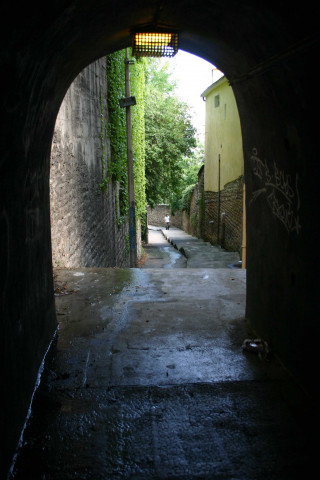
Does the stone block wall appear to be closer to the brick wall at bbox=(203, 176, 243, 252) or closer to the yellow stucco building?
the brick wall at bbox=(203, 176, 243, 252)

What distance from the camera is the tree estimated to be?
71.1 feet

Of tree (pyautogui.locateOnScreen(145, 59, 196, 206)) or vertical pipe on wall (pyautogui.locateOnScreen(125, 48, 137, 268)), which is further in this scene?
tree (pyautogui.locateOnScreen(145, 59, 196, 206))

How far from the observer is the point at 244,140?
12.4ft

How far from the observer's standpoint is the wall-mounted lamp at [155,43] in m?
3.49

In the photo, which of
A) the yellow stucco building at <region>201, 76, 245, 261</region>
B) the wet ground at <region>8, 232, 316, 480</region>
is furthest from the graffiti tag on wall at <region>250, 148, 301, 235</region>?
the yellow stucco building at <region>201, 76, 245, 261</region>

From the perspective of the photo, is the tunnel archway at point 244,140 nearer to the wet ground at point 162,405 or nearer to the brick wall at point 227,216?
the wet ground at point 162,405

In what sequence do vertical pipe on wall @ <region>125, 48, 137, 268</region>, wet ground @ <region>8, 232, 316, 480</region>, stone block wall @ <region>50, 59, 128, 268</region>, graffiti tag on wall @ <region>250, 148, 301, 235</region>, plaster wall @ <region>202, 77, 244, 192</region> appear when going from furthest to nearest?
plaster wall @ <region>202, 77, 244, 192</region>, vertical pipe on wall @ <region>125, 48, 137, 268</region>, stone block wall @ <region>50, 59, 128, 268</region>, graffiti tag on wall @ <region>250, 148, 301, 235</region>, wet ground @ <region>8, 232, 316, 480</region>

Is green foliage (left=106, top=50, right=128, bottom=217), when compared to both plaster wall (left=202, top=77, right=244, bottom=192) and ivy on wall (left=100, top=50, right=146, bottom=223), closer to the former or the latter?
ivy on wall (left=100, top=50, right=146, bottom=223)

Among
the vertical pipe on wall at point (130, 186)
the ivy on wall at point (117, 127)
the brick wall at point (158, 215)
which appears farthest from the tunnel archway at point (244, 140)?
the brick wall at point (158, 215)

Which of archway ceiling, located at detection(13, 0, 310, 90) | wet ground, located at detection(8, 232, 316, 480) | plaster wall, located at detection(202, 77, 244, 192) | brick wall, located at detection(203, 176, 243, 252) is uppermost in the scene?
plaster wall, located at detection(202, 77, 244, 192)

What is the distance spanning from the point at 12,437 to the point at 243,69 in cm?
322

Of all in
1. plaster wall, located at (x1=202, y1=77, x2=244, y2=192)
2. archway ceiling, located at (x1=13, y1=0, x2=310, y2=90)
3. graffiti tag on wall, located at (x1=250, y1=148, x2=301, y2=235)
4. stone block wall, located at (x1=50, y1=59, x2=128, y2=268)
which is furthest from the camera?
plaster wall, located at (x1=202, y1=77, x2=244, y2=192)

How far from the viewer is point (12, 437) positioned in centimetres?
198

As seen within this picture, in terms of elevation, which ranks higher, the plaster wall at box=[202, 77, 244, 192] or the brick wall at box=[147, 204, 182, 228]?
the plaster wall at box=[202, 77, 244, 192]
